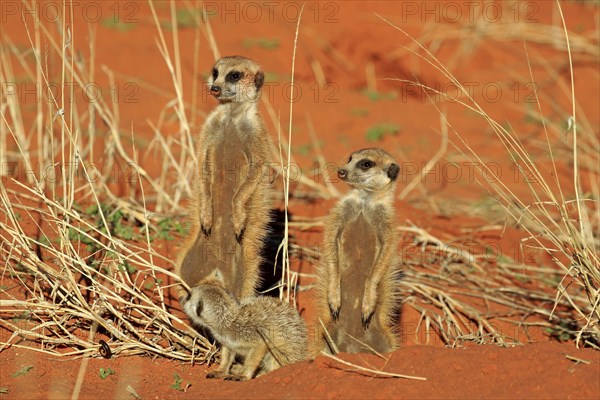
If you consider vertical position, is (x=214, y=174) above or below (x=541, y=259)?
above

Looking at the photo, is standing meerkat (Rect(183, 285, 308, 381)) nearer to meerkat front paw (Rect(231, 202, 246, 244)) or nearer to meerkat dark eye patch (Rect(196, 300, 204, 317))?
meerkat dark eye patch (Rect(196, 300, 204, 317))

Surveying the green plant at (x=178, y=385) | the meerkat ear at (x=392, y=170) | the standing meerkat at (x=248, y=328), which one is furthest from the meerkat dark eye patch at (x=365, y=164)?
the green plant at (x=178, y=385)

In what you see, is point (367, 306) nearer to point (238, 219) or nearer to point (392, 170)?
point (392, 170)

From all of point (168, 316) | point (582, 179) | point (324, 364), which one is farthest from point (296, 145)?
point (324, 364)

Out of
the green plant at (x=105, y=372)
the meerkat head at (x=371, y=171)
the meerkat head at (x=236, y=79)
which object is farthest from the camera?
the meerkat head at (x=236, y=79)

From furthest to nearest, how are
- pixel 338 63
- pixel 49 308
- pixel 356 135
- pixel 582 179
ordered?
pixel 338 63 < pixel 356 135 < pixel 582 179 < pixel 49 308

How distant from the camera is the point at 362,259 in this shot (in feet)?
19.7

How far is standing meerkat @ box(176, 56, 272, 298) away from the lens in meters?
6.07

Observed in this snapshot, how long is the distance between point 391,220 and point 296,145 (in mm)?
4715

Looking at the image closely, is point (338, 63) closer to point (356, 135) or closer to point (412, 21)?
point (412, 21)

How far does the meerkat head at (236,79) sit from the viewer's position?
243 inches

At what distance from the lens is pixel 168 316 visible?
18.7 ft

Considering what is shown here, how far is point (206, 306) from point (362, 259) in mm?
1094

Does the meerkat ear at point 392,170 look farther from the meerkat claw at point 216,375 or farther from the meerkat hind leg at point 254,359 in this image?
the meerkat claw at point 216,375
